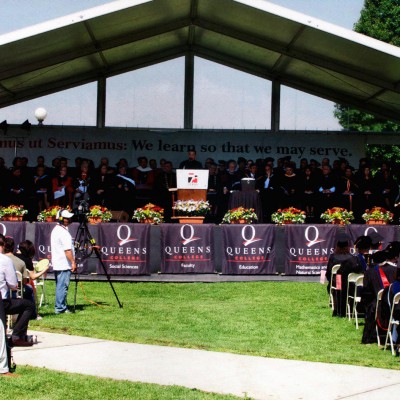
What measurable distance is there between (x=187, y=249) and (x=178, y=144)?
841 centimetres

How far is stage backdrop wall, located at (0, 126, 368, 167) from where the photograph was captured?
28.7 m

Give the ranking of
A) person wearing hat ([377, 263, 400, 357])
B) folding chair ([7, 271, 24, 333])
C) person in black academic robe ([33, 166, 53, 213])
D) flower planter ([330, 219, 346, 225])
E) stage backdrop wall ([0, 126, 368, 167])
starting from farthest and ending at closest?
1. stage backdrop wall ([0, 126, 368, 167])
2. person in black academic robe ([33, 166, 53, 213])
3. flower planter ([330, 219, 346, 225])
4. folding chair ([7, 271, 24, 333])
5. person wearing hat ([377, 263, 400, 357])

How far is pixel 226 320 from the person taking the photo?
15320mm

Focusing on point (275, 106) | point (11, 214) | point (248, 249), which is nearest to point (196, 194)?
point (248, 249)

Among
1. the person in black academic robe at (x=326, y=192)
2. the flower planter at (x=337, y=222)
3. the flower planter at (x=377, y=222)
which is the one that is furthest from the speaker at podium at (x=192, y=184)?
the person in black academic robe at (x=326, y=192)

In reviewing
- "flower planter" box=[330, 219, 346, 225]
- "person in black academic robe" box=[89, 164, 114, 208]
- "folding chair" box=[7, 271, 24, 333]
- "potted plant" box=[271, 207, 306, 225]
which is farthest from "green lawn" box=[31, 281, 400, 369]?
"person in black academic robe" box=[89, 164, 114, 208]

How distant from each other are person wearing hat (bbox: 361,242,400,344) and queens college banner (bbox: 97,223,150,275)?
8410mm

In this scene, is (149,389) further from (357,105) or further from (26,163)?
(357,105)

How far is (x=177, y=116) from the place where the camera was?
96.5ft

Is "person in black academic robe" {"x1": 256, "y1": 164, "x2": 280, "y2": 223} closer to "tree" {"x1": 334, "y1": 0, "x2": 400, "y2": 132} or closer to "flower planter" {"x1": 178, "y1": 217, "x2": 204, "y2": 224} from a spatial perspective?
"flower planter" {"x1": 178, "y1": 217, "x2": 204, "y2": 224}

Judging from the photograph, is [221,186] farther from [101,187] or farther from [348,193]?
[348,193]

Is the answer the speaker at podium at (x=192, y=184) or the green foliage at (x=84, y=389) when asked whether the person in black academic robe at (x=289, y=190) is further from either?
the green foliage at (x=84, y=389)

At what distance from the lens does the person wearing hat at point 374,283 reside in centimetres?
1286

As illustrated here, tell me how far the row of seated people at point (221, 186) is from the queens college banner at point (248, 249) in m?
4.14
